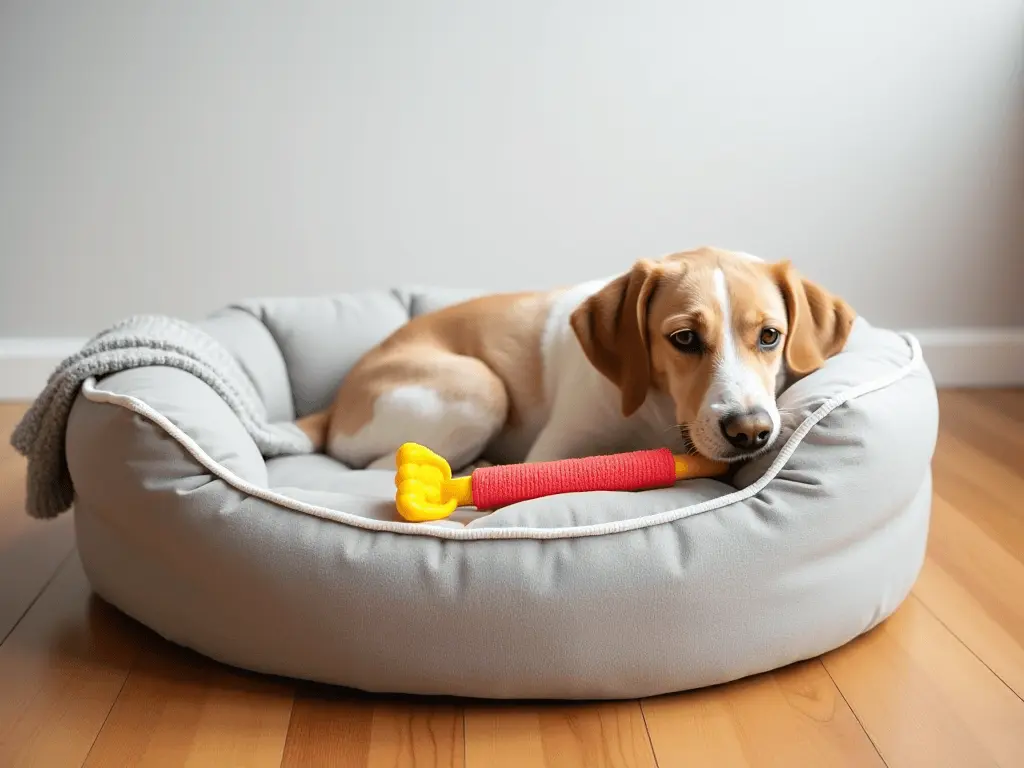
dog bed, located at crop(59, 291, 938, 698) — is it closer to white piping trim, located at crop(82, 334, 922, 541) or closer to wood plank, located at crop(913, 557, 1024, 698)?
white piping trim, located at crop(82, 334, 922, 541)

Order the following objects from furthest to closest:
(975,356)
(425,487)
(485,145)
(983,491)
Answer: (975,356), (485,145), (983,491), (425,487)

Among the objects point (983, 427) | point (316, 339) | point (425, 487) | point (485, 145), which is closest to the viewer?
point (425, 487)

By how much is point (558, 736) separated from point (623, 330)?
0.94 meters

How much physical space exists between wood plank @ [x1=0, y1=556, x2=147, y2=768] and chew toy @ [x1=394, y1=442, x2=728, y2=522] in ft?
2.26

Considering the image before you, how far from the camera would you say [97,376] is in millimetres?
2303

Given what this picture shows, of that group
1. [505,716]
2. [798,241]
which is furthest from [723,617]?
[798,241]

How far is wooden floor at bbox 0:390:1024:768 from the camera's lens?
5.81ft

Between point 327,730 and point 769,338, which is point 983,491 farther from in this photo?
point 327,730

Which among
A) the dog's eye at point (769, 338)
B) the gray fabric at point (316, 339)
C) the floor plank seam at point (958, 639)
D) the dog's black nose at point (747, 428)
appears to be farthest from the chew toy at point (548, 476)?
the gray fabric at point (316, 339)

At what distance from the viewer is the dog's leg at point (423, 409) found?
2623 mm

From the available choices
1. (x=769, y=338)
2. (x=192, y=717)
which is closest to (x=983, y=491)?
(x=769, y=338)

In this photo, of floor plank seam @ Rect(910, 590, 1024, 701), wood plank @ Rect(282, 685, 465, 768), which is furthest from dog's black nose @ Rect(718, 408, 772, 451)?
wood plank @ Rect(282, 685, 465, 768)

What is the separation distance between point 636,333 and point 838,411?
49cm

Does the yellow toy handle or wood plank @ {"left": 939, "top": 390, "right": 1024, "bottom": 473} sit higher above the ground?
the yellow toy handle
